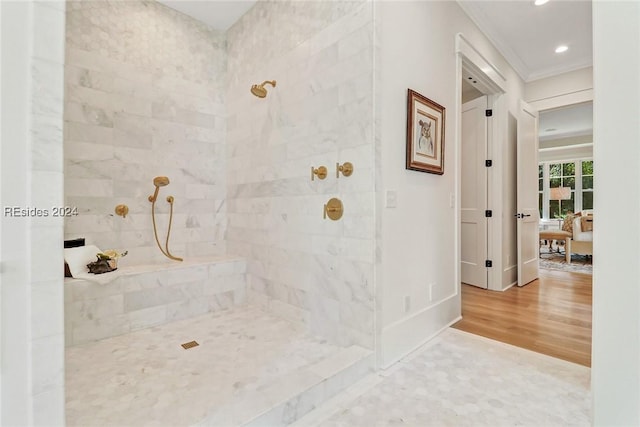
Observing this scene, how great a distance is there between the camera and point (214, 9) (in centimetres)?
315

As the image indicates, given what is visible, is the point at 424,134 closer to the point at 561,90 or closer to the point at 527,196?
the point at 527,196

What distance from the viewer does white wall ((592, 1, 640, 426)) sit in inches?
30.1

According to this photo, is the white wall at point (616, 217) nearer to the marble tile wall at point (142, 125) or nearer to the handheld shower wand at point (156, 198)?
the handheld shower wand at point (156, 198)

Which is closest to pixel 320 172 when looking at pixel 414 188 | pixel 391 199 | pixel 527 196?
pixel 391 199

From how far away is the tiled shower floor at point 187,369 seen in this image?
4.65 ft

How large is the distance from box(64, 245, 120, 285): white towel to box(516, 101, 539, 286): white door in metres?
4.48

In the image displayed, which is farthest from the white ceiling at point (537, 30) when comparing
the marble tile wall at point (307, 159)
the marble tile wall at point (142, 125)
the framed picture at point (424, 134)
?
the marble tile wall at point (142, 125)

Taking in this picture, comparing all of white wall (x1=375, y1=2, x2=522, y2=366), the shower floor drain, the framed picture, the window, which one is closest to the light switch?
white wall (x1=375, y1=2, x2=522, y2=366)

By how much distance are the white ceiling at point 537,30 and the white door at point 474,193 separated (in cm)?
70

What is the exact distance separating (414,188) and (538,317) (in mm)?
1837

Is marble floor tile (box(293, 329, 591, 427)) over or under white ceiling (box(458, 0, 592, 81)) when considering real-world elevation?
under

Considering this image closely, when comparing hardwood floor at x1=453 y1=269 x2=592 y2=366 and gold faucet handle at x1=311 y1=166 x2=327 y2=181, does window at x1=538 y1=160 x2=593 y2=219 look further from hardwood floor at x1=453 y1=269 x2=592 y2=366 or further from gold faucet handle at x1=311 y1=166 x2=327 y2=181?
gold faucet handle at x1=311 y1=166 x2=327 y2=181

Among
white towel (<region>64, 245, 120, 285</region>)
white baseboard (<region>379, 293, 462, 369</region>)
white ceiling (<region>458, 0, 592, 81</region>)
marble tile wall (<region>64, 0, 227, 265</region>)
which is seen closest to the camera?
white baseboard (<region>379, 293, 462, 369</region>)

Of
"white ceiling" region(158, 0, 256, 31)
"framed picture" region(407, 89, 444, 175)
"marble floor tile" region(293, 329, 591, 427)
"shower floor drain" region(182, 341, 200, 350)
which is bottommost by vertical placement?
"marble floor tile" region(293, 329, 591, 427)
